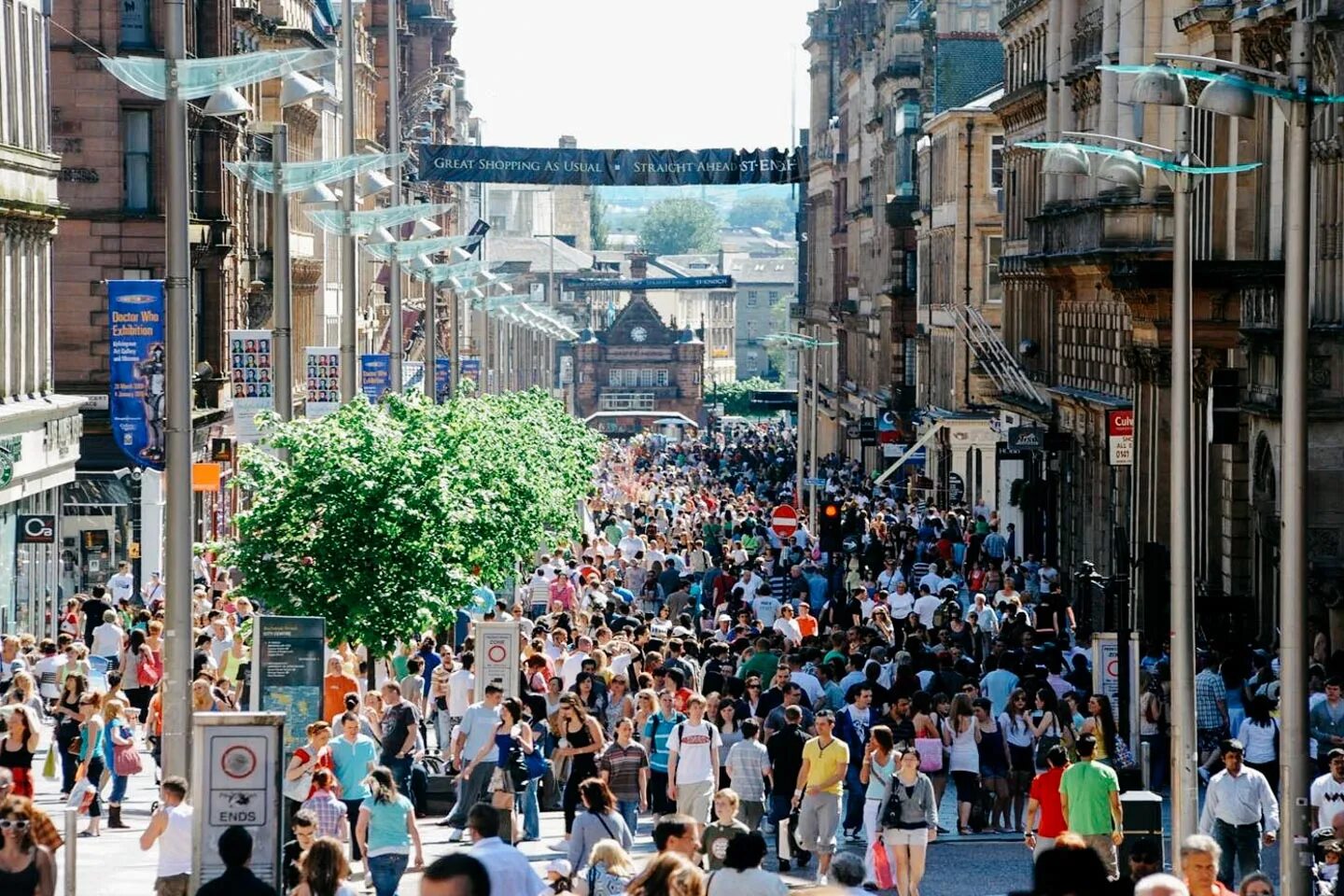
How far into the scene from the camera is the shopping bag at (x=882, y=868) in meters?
20.4

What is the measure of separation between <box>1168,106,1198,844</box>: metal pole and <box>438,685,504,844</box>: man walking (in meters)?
4.95

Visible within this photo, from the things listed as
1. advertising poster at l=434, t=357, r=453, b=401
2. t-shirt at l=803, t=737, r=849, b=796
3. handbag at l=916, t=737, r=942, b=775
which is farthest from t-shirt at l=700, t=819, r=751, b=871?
advertising poster at l=434, t=357, r=453, b=401

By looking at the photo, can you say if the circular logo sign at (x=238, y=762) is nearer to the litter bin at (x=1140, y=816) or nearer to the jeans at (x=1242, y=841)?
the litter bin at (x=1140, y=816)

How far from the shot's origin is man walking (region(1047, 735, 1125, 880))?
1919 centimetres

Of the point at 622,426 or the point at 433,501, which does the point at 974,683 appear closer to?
the point at 433,501

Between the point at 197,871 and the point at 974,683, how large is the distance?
10333 mm

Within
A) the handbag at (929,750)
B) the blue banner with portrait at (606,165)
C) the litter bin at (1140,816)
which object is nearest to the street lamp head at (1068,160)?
the handbag at (929,750)

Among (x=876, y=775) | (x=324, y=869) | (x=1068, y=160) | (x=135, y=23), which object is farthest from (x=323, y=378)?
(x=324, y=869)

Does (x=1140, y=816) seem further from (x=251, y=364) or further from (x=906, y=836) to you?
(x=251, y=364)

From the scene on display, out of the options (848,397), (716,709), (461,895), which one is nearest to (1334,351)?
(716,709)

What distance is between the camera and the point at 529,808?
2327cm

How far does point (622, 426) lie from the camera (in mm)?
187875

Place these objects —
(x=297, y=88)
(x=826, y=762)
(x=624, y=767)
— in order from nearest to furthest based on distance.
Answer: (x=826, y=762) < (x=624, y=767) < (x=297, y=88)

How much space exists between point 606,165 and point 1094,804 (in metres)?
69.1
